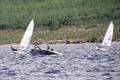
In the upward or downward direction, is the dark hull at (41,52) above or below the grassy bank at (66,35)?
below

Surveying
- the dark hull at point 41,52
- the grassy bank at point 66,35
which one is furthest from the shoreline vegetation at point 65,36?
the dark hull at point 41,52

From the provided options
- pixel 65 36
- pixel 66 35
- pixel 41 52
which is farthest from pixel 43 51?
pixel 66 35

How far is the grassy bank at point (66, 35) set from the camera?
148 m

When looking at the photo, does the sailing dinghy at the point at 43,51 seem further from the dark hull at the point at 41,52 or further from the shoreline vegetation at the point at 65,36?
the shoreline vegetation at the point at 65,36

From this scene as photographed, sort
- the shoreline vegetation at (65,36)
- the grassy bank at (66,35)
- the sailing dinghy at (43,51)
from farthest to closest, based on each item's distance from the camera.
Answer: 1. the grassy bank at (66,35)
2. the shoreline vegetation at (65,36)
3. the sailing dinghy at (43,51)

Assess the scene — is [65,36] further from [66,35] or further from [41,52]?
[41,52]

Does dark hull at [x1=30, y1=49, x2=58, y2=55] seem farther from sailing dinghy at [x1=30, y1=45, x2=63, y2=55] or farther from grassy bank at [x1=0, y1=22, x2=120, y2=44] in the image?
grassy bank at [x1=0, y1=22, x2=120, y2=44]

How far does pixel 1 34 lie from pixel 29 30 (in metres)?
74.3

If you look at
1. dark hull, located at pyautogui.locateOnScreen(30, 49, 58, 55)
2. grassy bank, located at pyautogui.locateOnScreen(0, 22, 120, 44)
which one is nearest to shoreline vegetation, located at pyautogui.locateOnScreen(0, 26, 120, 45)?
grassy bank, located at pyautogui.locateOnScreen(0, 22, 120, 44)

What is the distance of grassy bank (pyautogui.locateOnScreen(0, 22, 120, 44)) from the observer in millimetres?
148125

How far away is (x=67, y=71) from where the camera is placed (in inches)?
2035

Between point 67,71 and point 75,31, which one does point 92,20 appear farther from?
point 67,71

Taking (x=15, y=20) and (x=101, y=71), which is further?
(x=15, y=20)

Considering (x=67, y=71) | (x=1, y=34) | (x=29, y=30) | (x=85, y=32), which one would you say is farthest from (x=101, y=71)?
(x=1, y=34)
